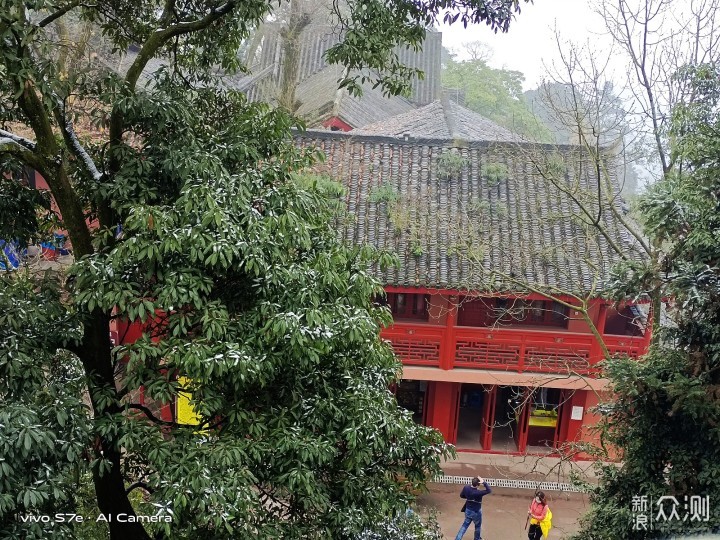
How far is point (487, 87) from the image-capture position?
4172 centimetres

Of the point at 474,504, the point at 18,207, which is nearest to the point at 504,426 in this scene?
the point at 474,504

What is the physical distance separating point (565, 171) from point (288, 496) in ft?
33.8

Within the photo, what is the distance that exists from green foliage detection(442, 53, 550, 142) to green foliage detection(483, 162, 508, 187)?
26.4m

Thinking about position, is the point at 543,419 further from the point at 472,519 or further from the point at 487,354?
the point at 472,519

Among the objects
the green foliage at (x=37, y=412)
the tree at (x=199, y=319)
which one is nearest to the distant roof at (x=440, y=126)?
the tree at (x=199, y=319)

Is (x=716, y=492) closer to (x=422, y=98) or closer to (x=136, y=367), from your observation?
(x=136, y=367)

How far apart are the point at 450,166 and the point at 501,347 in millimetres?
4213

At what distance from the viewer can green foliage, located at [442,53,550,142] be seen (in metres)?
40.8

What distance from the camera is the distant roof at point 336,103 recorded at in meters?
22.9

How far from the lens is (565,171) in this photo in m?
13.8

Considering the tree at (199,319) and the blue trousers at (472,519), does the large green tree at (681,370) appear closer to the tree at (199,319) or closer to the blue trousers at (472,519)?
the tree at (199,319)

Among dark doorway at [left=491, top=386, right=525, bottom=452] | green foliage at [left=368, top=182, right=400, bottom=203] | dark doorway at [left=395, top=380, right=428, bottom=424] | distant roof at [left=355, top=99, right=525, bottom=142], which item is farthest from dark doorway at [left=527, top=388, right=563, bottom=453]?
distant roof at [left=355, top=99, right=525, bottom=142]

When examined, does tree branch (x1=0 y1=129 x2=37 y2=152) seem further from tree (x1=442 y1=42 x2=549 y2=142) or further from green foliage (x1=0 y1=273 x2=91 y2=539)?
tree (x1=442 y1=42 x2=549 y2=142)

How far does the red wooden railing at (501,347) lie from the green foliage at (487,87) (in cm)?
2841
